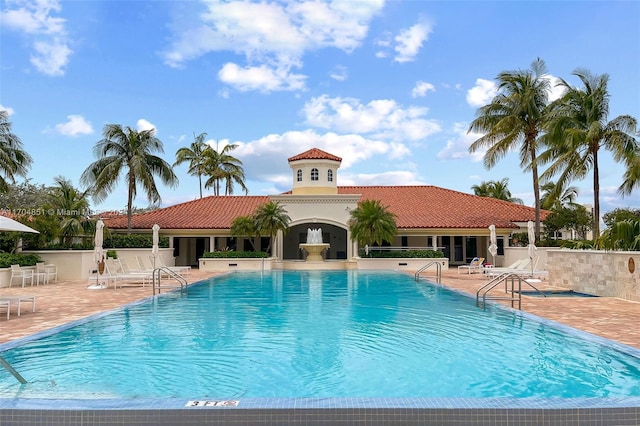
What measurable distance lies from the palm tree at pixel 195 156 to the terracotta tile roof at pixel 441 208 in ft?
55.4

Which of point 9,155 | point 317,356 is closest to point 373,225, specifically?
point 9,155

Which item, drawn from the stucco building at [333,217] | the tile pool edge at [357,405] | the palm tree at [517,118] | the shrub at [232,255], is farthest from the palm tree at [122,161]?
the tile pool edge at [357,405]

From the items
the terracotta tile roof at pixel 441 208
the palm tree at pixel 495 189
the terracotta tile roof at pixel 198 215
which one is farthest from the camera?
the palm tree at pixel 495 189

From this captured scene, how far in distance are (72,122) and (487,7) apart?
66.2 feet

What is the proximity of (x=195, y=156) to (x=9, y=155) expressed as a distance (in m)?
25.6

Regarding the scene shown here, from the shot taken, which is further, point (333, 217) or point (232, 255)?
point (333, 217)

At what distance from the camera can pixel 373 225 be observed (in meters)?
28.9

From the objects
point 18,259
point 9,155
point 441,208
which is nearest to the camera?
point 18,259

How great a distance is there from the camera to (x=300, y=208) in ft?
106

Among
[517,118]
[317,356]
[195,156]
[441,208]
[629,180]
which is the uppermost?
[195,156]

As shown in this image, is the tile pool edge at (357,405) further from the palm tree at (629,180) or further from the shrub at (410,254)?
the shrub at (410,254)

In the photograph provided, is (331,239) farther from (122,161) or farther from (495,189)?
(495,189)

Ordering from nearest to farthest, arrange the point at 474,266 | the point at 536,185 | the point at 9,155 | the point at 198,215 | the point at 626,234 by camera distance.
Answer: the point at 626,234
the point at 9,155
the point at 474,266
the point at 536,185
the point at 198,215

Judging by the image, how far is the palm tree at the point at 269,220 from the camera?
29.5m
